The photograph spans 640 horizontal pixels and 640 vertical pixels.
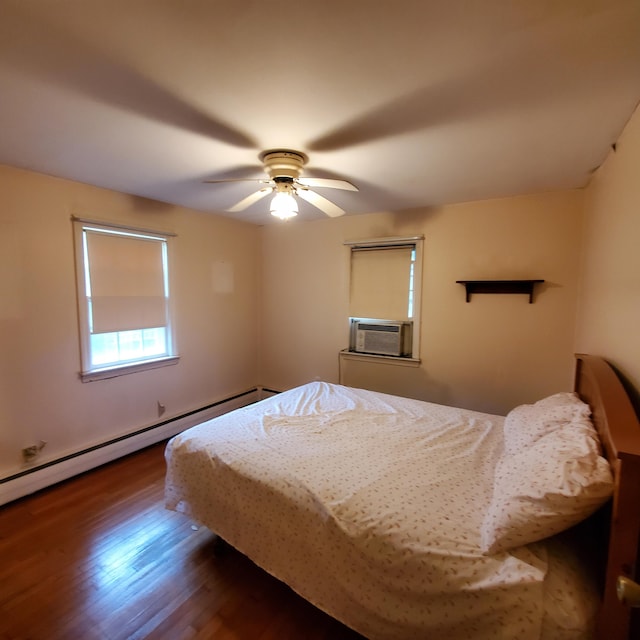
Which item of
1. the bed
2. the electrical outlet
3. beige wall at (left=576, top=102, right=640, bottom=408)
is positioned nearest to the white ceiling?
beige wall at (left=576, top=102, right=640, bottom=408)

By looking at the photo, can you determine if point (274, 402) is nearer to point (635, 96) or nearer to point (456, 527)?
point (456, 527)

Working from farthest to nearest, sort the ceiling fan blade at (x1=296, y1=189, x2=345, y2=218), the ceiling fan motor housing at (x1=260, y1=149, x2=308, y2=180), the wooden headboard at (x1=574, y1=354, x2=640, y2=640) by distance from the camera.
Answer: the ceiling fan blade at (x1=296, y1=189, x2=345, y2=218) → the ceiling fan motor housing at (x1=260, y1=149, x2=308, y2=180) → the wooden headboard at (x1=574, y1=354, x2=640, y2=640)

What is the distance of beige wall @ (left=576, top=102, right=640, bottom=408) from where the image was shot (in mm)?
1470

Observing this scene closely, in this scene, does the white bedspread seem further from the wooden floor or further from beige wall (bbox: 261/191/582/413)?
beige wall (bbox: 261/191/582/413)

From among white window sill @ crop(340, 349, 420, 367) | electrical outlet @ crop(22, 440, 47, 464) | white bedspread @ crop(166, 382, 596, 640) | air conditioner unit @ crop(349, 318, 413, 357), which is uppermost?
air conditioner unit @ crop(349, 318, 413, 357)

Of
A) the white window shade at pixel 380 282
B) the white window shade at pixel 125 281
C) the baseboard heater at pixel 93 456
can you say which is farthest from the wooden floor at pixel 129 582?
the white window shade at pixel 380 282

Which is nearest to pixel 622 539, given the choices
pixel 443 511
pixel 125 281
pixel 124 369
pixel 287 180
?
pixel 443 511

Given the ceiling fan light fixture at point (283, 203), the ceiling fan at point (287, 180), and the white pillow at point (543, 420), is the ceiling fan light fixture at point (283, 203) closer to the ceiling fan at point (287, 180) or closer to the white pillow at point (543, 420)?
the ceiling fan at point (287, 180)

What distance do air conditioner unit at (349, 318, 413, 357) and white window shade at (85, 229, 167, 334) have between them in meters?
2.04

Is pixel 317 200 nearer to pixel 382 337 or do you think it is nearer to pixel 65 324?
pixel 382 337

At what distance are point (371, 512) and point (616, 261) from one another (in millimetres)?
1797

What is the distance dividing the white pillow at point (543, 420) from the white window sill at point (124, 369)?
2981 millimetres

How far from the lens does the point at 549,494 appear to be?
1036 mm

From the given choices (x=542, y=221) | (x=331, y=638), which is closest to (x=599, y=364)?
(x=542, y=221)
